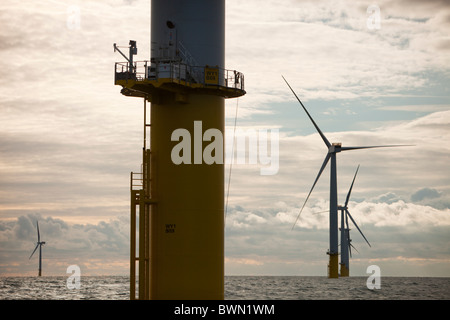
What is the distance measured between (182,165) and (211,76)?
506cm

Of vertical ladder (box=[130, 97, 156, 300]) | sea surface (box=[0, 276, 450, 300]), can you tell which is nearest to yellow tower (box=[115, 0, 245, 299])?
vertical ladder (box=[130, 97, 156, 300])

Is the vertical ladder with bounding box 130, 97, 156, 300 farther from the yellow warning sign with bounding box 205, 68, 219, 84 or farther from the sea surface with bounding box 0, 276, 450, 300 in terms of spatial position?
the sea surface with bounding box 0, 276, 450, 300

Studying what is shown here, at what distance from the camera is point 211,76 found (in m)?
40.7

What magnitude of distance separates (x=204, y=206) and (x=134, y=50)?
9261 mm

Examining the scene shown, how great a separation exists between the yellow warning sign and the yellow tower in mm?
54

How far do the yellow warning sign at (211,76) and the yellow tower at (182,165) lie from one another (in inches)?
2.1

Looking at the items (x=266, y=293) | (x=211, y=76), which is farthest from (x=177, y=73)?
(x=266, y=293)

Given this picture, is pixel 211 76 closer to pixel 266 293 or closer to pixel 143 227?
pixel 143 227

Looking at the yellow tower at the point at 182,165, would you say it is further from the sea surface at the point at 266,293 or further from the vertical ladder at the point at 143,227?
the sea surface at the point at 266,293

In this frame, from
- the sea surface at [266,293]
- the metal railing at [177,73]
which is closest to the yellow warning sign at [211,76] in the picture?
the metal railing at [177,73]

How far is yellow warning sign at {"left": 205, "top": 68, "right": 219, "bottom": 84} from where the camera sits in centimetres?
4056

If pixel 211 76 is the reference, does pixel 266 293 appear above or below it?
below
